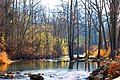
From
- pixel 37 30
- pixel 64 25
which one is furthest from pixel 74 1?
pixel 64 25

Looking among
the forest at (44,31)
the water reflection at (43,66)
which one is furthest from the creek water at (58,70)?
the forest at (44,31)

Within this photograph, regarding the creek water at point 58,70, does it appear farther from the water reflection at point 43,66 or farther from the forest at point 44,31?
the forest at point 44,31

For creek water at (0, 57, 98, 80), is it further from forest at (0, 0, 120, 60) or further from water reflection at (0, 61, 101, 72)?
forest at (0, 0, 120, 60)

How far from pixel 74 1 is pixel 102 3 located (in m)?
6.05

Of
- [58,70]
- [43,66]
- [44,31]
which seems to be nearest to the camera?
[58,70]

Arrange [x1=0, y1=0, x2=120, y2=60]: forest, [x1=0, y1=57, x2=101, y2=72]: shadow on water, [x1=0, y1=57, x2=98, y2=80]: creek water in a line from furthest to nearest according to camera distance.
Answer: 1. [x1=0, y1=0, x2=120, y2=60]: forest
2. [x1=0, y1=57, x2=101, y2=72]: shadow on water
3. [x1=0, y1=57, x2=98, y2=80]: creek water

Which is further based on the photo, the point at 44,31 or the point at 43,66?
the point at 44,31

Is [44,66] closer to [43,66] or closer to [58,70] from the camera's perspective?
[43,66]

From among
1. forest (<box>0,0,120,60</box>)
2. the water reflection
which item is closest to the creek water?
the water reflection

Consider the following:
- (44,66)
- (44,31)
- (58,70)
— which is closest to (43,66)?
(44,66)

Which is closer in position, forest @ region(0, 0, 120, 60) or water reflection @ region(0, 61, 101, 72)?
water reflection @ region(0, 61, 101, 72)

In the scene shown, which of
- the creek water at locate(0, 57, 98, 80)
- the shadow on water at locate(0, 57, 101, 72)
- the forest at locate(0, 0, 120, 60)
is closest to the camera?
the creek water at locate(0, 57, 98, 80)

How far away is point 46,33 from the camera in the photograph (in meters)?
58.8

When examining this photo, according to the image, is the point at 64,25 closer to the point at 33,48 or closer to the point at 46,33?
the point at 46,33
